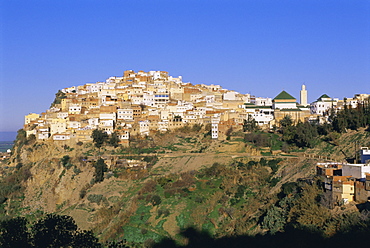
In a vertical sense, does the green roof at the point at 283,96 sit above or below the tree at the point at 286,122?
above

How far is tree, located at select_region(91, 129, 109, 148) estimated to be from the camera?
43.7m

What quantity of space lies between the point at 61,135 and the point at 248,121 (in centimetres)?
1614

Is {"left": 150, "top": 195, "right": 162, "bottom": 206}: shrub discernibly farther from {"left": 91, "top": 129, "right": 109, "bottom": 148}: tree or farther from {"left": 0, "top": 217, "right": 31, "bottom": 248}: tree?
{"left": 91, "top": 129, "right": 109, "bottom": 148}: tree

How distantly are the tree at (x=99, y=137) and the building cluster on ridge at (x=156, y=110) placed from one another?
3.54ft

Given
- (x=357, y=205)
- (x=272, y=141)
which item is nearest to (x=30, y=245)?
(x=357, y=205)

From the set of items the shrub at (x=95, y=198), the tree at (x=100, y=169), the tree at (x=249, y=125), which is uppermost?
the tree at (x=249, y=125)

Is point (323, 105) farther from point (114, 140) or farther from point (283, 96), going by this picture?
point (114, 140)

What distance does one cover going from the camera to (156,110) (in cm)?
5166

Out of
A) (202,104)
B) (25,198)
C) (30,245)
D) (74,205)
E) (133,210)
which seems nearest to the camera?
(30,245)

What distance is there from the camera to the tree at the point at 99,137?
4366cm

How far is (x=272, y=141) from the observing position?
41656mm

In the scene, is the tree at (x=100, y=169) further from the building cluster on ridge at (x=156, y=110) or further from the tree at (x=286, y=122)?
the tree at (x=286, y=122)

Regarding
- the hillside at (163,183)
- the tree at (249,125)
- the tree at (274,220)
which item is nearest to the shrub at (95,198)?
the hillside at (163,183)

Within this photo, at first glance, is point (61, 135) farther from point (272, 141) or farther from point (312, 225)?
point (312, 225)
